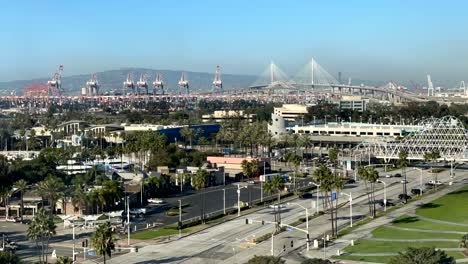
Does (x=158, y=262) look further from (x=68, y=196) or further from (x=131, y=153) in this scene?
(x=131, y=153)

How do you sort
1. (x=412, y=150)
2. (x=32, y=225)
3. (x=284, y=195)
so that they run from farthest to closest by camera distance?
(x=412, y=150)
(x=284, y=195)
(x=32, y=225)

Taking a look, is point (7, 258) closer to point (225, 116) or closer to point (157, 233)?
point (157, 233)

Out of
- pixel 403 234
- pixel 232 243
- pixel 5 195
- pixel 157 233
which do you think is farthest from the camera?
pixel 5 195

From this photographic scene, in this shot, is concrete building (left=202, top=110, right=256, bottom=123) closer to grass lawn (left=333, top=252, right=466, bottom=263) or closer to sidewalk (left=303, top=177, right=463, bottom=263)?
sidewalk (left=303, top=177, right=463, bottom=263)

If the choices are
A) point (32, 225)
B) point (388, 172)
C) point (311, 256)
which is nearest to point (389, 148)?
point (388, 172)

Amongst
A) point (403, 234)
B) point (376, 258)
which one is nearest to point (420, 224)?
point (403, 234)

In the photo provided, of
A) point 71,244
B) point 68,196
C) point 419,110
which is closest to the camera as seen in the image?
point 71,244

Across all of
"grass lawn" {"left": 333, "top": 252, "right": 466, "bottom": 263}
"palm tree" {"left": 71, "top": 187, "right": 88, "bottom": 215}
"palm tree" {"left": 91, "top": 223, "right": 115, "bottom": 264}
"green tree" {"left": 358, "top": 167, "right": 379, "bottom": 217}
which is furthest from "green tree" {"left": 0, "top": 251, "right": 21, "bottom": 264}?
"green tree" {"left": 358, "top": 167, "right": 379, "bottom": 217}
